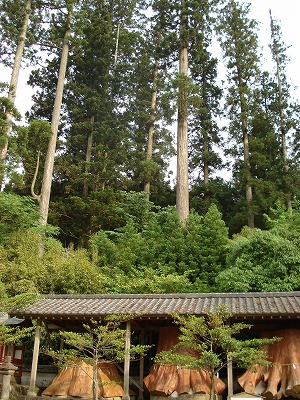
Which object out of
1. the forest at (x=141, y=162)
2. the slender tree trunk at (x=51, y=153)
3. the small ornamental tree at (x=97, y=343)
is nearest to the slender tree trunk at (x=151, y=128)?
the forest at (x=141, y=162)

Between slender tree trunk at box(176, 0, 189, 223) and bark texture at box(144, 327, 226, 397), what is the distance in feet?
30.2

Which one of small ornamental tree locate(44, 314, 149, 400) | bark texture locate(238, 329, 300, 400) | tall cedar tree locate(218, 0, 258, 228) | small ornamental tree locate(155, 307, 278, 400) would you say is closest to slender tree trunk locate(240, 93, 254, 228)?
tall cedar tree locate(218, 0, 258, 228)

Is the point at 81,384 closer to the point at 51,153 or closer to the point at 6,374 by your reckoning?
the point at 6,374

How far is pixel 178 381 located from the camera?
11352 mm

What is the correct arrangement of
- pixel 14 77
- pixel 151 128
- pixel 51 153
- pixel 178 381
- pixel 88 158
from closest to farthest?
pixel 178 381, pixel 14 77, pixel 51 153, pixel 88 158, pixel 151 128

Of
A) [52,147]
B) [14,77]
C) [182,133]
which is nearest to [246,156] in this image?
[182,133]

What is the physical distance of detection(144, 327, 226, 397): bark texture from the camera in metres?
11.1

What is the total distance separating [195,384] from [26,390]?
4796 mm

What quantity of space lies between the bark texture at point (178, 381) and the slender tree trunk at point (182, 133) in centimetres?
919

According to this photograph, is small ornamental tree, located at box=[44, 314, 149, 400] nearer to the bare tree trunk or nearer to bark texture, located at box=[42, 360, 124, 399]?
bark texture, located at box=[42, 360, 124, 399]

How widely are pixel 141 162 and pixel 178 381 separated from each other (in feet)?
48.5

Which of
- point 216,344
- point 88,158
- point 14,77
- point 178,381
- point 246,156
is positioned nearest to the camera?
point 216,344

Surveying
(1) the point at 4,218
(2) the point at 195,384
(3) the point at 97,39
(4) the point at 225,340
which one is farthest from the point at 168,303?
(3) the point at 97,39

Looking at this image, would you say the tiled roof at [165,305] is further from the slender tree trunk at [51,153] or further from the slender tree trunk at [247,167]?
the slender tree trunk at [247,167]
